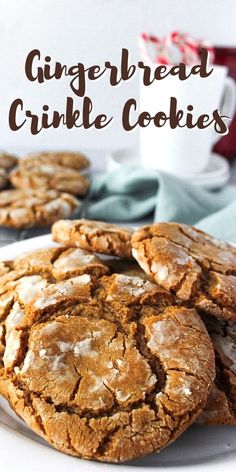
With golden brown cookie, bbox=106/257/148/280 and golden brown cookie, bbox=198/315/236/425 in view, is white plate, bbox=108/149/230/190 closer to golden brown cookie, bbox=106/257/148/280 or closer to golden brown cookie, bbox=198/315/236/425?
golden brown cookie, bbox=106/257/148/280

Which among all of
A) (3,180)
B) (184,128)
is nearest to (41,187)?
(3,180)

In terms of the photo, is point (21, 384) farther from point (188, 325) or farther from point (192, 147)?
point (192, 147)

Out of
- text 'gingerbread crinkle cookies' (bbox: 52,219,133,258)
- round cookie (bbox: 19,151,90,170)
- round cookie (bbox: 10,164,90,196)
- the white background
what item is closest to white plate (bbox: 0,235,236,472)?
text 'gingerbread crinkle cookies' (bbox: 52,219,133,258)

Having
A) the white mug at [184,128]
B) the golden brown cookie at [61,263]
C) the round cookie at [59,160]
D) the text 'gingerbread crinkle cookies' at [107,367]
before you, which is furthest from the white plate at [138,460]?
the white mug at [184,128]

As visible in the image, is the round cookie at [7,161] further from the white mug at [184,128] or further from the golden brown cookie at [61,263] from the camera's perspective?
the golden brown cookie at [61,263]

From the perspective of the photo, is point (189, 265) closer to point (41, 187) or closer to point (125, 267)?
point (125, 267)

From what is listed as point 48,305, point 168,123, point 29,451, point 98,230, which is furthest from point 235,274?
point 168,123
